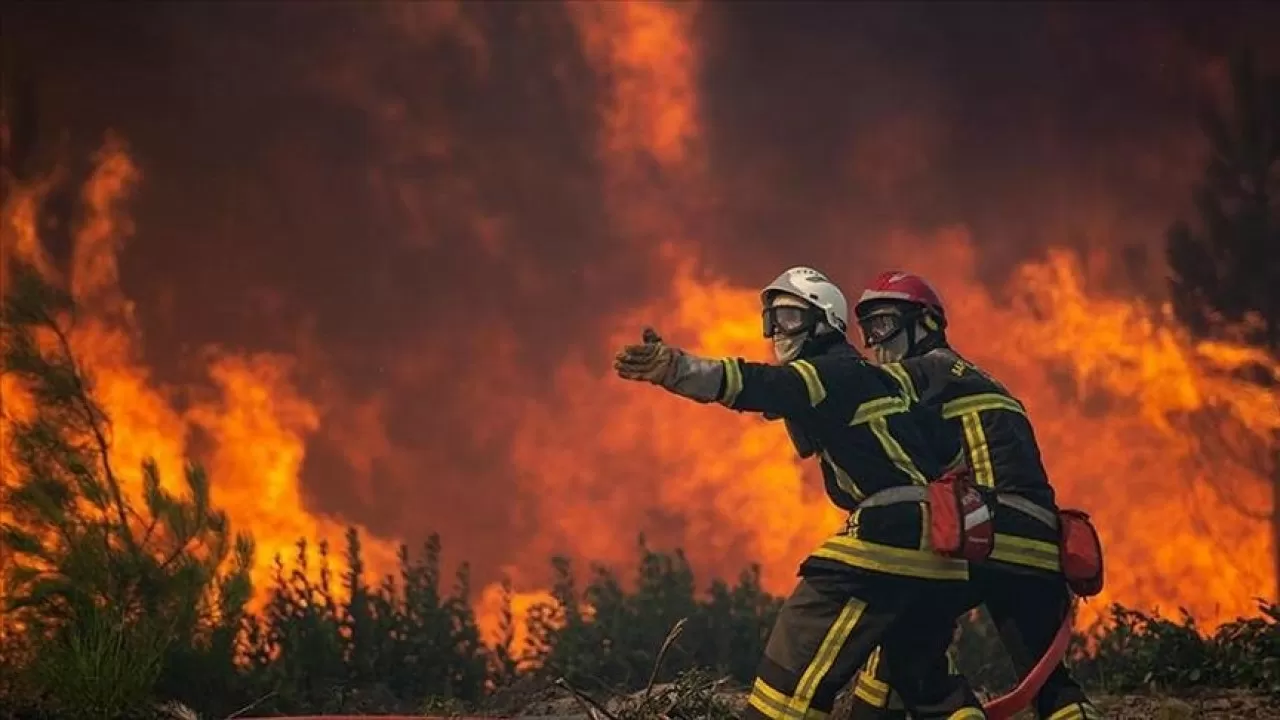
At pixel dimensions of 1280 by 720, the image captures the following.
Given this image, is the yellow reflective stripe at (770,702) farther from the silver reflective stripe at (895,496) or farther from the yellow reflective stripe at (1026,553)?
the yellow reflective stripe at (1026,553)

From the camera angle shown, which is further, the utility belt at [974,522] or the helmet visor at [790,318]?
the helmet visor at [790,318]

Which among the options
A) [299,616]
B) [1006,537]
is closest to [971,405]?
[1006,537]

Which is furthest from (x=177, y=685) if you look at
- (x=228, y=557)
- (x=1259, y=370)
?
(x=1259, y=370)

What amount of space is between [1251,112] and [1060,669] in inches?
380

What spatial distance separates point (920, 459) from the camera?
17.7 ft

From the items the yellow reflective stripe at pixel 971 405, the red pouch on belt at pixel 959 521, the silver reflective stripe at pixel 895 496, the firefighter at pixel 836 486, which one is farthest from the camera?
the yellow reflective stripe at pixel 971 405

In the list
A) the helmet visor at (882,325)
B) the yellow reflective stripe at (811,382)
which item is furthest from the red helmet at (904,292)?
the yellow reflective stripe at (811,382)

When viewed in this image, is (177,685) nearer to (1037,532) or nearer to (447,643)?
(447,643)

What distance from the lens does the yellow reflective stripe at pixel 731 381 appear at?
190 inches

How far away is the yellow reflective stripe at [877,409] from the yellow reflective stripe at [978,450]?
1.50 ft

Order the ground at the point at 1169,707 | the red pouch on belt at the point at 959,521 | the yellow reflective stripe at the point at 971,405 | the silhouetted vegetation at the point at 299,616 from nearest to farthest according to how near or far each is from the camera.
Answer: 1. the red pouch on belt at the point at 959,521
2. the yellow reflective stripe at the point at 971,405
3. the ground at the point at 1169,707
4. the silhouetted vegetation at the point at 299,616

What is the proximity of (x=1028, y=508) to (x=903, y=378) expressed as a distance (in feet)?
2.26

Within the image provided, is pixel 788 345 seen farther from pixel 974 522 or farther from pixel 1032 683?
pixel 1032 683

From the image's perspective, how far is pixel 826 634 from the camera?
5.02m
